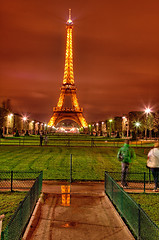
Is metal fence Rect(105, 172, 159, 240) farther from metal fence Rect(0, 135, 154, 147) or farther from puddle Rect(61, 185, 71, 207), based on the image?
metal fence Rect(0, 135, 154, 147)

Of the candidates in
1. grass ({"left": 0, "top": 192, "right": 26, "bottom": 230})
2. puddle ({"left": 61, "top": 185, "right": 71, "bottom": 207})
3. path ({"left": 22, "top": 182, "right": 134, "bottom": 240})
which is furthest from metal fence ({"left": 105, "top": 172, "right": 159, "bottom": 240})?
grass ({"left": 0, "top": 192, "right": 26, "bottom": 230})

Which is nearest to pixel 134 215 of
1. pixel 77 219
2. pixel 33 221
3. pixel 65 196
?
pixel 77 219

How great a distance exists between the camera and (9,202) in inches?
364

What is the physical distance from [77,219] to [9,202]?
277 centimetres

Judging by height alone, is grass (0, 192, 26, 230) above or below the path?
above

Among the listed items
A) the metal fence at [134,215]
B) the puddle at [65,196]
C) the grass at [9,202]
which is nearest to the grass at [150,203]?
the metal fence at [134,215]

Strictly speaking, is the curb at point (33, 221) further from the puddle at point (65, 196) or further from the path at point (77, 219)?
the puddle at point (65, 196)

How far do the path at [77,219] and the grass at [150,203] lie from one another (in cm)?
103

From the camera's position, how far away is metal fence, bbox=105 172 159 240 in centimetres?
563

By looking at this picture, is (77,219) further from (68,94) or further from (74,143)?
(68,94)

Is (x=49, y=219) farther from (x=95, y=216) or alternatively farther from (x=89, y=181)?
(x=89, y=181)

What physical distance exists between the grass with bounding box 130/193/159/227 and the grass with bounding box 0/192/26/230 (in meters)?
4.19

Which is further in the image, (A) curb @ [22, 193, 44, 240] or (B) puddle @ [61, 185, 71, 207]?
(B) puddle @ [61, 185, 71, 207]

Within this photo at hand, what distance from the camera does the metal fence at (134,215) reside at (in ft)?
18.5
